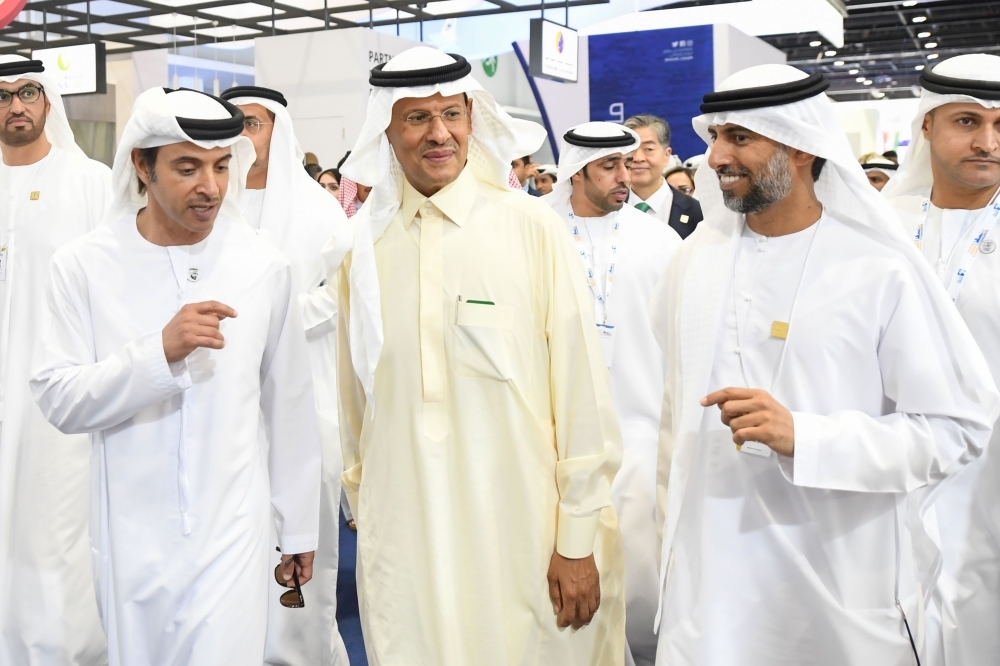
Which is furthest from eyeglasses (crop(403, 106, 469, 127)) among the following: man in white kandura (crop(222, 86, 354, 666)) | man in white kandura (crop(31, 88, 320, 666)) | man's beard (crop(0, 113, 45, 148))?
man's beard (crop(0, 113, 45, 148))

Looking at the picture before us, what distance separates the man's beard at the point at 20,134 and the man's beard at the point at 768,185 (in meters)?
2.62

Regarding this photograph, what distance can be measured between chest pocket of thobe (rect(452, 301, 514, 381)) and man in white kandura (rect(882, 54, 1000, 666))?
1.33 m

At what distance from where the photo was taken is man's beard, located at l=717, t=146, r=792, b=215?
2.36 meters

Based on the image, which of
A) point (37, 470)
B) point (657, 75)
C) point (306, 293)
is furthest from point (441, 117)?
point (657, 75)

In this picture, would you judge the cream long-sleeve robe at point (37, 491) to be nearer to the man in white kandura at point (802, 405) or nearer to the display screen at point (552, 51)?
the man in white kandura at point (802, 405)

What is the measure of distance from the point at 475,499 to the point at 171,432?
716mm

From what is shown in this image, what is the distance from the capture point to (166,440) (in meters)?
2.35

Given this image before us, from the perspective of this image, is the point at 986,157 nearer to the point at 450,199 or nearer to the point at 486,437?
the point at 450,199

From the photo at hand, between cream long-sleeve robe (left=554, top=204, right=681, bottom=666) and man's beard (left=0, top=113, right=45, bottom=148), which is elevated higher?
man's beard (left=0, top=113, right=45, bottom=148)

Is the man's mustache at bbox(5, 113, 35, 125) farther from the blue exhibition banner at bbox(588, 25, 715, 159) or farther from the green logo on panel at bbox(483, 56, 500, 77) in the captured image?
the green logo on panel at bbox(483, 56, 500, 77)

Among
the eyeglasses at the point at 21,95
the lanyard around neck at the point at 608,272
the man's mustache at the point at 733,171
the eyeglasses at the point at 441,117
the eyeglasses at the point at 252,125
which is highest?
the eyeglasses at the point at 21,95

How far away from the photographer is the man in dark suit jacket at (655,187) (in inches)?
235

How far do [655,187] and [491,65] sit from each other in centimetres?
1016

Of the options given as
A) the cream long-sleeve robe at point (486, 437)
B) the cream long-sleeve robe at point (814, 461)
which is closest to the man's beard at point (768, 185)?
the cream long-sleeve robe at point (814, 461)
